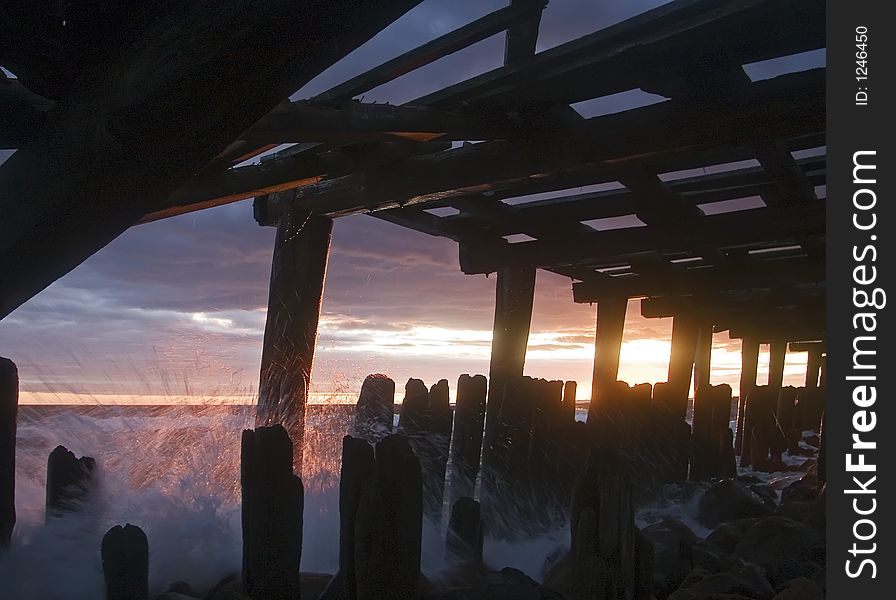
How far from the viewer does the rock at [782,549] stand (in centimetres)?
429

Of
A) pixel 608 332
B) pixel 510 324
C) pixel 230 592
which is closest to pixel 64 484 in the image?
pixel 230 592

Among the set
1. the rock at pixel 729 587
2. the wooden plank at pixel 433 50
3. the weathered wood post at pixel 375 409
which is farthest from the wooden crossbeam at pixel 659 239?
the wooden plank at pixel 433 50

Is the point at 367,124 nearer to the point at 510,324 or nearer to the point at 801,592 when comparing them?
the point at 801,592

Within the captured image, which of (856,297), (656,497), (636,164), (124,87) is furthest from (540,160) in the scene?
(656,497)

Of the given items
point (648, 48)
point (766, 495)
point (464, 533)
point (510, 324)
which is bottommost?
point (464, 533)

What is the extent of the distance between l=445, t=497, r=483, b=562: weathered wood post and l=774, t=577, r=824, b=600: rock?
160 centimetres

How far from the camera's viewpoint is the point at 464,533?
14.0 feet

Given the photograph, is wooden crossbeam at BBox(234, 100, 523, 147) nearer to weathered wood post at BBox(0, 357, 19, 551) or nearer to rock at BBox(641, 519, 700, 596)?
weathered wood post at BBox(0, 357, 19, 551)

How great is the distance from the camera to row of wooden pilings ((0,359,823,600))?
271 cm

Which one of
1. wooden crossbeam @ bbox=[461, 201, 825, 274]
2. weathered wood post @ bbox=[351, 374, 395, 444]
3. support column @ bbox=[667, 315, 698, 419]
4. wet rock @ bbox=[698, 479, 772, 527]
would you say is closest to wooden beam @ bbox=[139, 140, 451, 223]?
weathered wood post @ bbox=[351, 374, 395, 444]

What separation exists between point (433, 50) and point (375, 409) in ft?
9.74

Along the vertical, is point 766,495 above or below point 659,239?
below

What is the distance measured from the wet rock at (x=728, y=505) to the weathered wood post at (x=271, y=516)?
4.87 metres

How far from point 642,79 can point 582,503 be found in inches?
81.4
